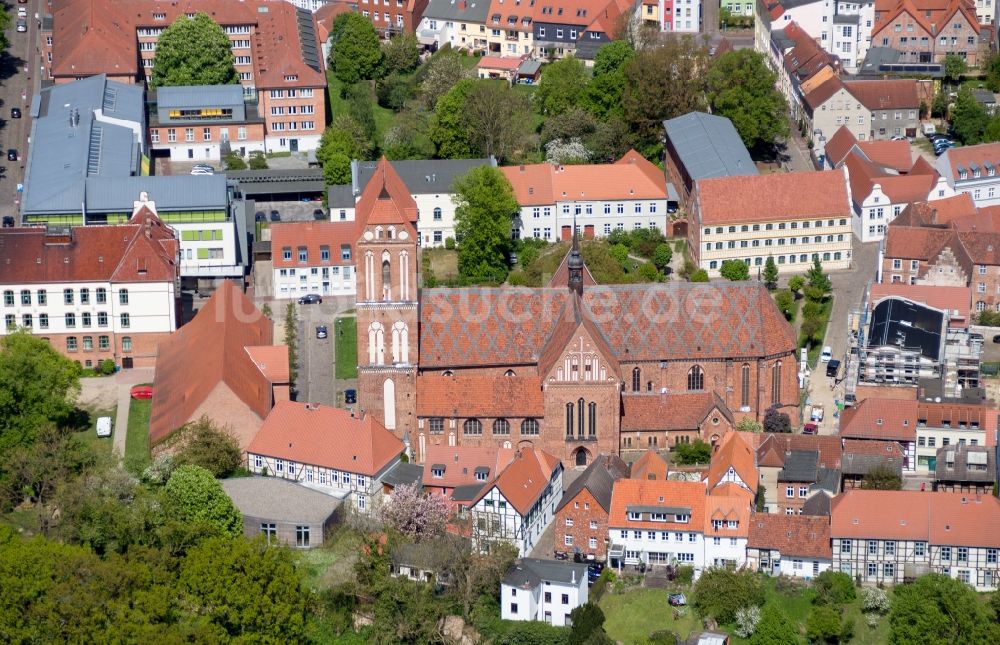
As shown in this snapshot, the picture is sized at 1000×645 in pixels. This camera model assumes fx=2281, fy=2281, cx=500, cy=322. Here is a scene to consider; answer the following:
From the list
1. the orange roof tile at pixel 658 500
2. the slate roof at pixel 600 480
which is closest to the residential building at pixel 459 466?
the slate roof at pixel 600 480

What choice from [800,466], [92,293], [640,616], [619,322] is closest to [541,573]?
[640,616]

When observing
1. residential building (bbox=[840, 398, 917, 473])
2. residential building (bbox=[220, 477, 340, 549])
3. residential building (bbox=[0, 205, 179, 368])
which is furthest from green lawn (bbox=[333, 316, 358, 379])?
residential building (bbox=[840, 398, 917, 473])

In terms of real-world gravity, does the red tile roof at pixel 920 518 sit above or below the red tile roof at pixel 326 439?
below

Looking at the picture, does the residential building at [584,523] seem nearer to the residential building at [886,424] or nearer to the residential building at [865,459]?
the residential building at [865,459]

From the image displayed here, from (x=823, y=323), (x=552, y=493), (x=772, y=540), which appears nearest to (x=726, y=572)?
(x=772, y=540)

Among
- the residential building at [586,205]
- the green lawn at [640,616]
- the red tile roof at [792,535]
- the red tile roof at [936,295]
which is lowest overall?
the green lawn at [640,616]

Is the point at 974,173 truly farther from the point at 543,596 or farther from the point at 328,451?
the point at 543,596

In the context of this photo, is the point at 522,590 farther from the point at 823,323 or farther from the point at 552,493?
the point at 823,323
